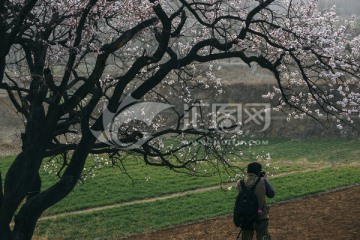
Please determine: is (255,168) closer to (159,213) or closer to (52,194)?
(52,194)

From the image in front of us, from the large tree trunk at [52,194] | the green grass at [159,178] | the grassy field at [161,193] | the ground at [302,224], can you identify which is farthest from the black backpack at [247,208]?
the green grass at [159,178]

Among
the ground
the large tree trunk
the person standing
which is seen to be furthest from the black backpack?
the ground

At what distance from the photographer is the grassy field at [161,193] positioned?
762 inches

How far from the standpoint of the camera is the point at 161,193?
24.6 m

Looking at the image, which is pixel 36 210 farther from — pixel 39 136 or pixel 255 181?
pixel 255 181

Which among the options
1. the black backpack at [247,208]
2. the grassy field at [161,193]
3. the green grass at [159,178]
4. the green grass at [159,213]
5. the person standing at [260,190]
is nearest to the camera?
the black backpack at [247,208]

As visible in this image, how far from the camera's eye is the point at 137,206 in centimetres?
2219

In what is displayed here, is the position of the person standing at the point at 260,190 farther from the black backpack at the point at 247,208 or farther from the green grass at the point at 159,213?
the green grass at the point at 159,213

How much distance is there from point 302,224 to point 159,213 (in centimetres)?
591

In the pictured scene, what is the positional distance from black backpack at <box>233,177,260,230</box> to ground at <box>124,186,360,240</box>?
16.7 feet

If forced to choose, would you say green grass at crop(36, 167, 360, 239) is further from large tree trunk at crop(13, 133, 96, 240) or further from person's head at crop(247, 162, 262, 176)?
person's head at crop(247, 162, 262, 176)

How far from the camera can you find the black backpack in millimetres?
10336

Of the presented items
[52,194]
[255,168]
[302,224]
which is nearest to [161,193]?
[302,224]

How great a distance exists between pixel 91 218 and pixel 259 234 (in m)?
11.0
